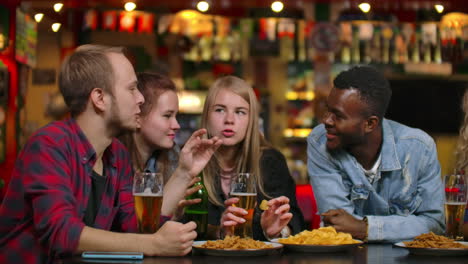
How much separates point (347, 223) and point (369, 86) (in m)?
0.59

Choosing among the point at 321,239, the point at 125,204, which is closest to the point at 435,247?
the point at 321,239

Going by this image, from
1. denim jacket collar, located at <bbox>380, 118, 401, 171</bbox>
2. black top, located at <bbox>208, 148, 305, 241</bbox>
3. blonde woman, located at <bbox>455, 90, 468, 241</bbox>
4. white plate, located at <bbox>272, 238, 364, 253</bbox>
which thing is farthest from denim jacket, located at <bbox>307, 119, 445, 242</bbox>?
white plate, located at <bbox>272, 238, 364, 253</bbox>

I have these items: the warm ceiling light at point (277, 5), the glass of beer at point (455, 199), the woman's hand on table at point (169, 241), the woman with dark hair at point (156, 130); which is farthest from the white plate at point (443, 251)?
the warm ceiling light at point (277, 5)

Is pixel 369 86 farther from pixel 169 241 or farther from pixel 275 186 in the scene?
pixel 169 241

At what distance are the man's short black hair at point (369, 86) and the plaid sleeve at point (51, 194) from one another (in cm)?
116

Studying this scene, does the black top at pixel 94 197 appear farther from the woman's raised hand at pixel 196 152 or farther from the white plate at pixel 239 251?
the white plate at pixel 239 251

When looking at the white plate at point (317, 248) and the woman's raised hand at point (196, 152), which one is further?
the woman's raised hand at point (196, 152)

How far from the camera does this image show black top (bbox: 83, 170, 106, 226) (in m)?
2.04

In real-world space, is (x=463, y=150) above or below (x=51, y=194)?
above

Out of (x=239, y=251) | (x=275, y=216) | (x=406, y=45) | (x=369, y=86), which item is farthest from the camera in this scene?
(x=406, y=45)

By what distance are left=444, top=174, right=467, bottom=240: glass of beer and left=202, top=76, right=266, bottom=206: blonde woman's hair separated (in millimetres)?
870

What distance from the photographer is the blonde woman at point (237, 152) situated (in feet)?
9.12

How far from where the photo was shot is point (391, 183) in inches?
102

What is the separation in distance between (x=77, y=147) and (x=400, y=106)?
6.92 metres
